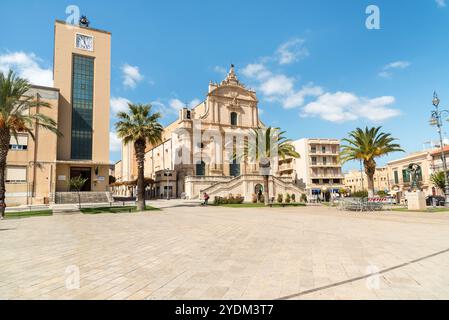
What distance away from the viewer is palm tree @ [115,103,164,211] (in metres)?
26.6

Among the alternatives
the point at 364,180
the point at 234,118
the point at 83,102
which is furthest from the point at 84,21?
the point at 364,180

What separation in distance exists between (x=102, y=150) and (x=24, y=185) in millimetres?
11763

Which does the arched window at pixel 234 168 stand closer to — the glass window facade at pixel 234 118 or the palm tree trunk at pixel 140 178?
the glass window facade at pixel 234 118

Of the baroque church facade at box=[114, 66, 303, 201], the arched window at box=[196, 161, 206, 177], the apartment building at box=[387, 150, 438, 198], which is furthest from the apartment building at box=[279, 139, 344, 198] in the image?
the arched window at box=[196, 161, 206, 177]

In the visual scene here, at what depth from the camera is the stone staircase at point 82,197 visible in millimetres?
38031

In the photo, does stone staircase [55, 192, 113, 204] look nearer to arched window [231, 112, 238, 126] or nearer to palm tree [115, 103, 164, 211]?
palm tree [115, 103, 164, 211]

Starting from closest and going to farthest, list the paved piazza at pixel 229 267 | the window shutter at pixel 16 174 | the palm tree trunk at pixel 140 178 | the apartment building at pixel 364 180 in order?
the paved piazza at pixel 229 267, the palm tree trunk at pixel 140 178, the window shutter at pixel 16 174, the apartment building at pixel 364 180

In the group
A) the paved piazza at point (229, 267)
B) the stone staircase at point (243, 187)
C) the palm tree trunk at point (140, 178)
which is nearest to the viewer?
the paved piazza at point (229, 267)

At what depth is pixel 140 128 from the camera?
26.6 m

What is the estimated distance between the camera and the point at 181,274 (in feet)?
17.5

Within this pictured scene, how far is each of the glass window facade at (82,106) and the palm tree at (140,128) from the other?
67.7ft

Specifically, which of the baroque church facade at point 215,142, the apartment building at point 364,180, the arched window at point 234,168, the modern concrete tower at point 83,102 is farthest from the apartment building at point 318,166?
the modern concrete tower at point 83,102
